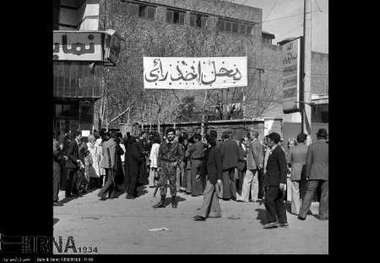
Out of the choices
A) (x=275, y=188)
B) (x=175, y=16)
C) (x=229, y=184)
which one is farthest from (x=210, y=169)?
(x=175, y=16)

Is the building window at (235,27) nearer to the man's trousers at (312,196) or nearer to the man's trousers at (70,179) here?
the man's trousers at (70,179)

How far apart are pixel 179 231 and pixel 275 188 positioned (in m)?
1.82

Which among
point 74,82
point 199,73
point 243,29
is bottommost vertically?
point 199,73

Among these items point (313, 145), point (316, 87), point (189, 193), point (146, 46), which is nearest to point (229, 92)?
point (146, 46)

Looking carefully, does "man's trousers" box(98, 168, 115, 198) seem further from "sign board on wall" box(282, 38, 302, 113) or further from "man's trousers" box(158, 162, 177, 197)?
"sign board on wall" box(282, 38, 302, 113)

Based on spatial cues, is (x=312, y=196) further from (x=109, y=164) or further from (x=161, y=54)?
(x=161, y=54)

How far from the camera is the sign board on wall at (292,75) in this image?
12.3 m

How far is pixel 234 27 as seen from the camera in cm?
4416

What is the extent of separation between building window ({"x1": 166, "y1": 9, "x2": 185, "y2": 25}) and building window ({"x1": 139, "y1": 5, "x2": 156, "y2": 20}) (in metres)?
1.61

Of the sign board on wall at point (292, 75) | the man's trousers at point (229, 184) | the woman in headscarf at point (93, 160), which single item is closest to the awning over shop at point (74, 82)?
the woman in headscarf at point (93, 160)

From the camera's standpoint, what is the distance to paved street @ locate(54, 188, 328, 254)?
6.56 meters

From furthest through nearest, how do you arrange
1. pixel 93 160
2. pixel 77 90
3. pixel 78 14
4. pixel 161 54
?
pixel 78 14, pixel 161 54, pixel 77 90, pixel 93 160

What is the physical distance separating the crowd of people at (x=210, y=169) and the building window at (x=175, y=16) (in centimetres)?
2741
